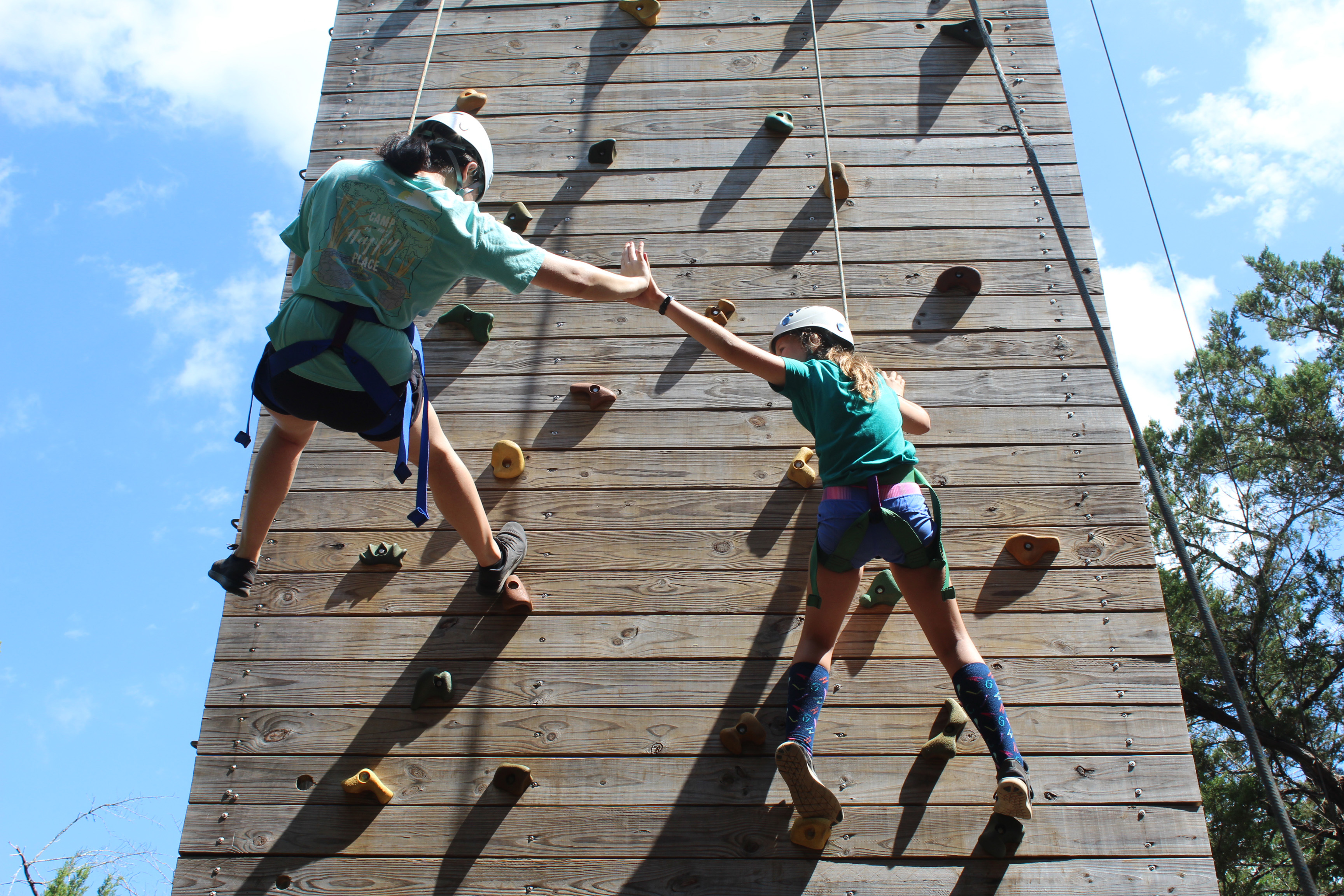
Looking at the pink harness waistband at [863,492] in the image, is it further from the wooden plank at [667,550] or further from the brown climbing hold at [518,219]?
the brown climbing hold at [518,219]

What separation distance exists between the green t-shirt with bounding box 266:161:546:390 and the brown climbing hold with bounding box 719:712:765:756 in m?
1.28

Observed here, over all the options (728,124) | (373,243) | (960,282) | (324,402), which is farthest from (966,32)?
(324,402)

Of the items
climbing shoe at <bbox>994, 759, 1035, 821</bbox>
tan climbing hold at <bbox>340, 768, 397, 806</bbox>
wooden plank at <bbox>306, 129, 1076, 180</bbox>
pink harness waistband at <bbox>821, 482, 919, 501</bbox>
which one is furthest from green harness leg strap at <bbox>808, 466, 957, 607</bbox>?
wooden plank at <bbox>306, 129, 1076, 180</bbox>

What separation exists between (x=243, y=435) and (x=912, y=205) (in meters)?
2.45

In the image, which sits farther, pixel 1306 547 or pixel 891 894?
pixel 1306 547

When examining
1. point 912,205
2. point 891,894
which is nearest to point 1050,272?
point 912,205

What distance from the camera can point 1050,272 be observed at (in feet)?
11.3

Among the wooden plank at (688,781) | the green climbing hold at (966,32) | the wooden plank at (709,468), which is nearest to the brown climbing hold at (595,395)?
the wooden plank at (709,468)

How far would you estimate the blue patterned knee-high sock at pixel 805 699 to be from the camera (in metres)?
2.38

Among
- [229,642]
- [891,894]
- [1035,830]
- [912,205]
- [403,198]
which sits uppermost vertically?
[912,205]

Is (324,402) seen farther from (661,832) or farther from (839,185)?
(839,185)

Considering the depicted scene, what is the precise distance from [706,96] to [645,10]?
0.53 meters

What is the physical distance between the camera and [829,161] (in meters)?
3.55

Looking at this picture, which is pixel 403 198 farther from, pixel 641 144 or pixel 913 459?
pixel 641 144
